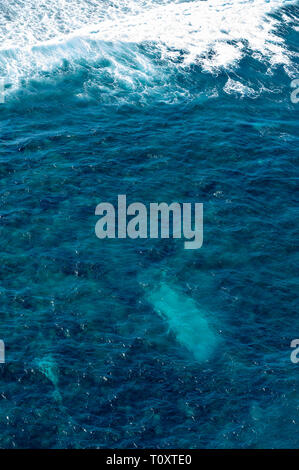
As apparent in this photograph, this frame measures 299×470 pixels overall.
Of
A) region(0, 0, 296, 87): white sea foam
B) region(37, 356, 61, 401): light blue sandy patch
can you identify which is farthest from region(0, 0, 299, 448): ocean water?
region(0, 0, 296, 87): white sea foam

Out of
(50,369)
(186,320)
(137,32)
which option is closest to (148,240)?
(186,320)

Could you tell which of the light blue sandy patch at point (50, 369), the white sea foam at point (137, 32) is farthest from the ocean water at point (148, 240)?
the white sea foam at point (137, 32)

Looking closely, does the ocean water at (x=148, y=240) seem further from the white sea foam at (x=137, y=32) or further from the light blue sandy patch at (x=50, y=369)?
the white sea foam at (x=137, y=32)

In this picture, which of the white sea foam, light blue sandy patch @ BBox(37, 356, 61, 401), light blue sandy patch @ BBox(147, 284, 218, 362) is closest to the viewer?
light blue sandy patch @ BBox(37, 356, 61, 401)

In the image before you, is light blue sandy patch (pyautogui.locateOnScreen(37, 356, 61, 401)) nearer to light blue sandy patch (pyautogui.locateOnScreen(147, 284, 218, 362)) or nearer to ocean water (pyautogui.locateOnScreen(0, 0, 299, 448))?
ocean water (pyautogui.locateOnScreen(0, 0, 299, 448))

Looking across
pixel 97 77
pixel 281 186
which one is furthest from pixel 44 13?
pixel 281 186

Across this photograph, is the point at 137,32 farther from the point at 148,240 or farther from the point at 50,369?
the point at 50,369
